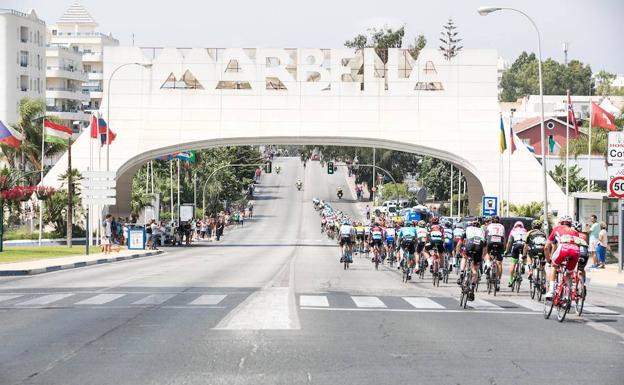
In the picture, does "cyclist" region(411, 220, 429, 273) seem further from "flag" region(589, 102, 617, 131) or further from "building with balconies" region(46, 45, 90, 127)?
"building with balconies" region(46, 45, 90, 127)

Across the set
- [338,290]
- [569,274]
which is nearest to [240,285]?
[338,290]

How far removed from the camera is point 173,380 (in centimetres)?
1070

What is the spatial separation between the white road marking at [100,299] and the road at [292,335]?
0.02 m

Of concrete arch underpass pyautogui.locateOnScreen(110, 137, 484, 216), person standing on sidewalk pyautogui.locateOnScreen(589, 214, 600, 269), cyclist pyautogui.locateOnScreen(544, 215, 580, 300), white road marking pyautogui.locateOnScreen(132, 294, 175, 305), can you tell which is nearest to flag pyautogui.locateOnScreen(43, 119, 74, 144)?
concrete arch underpass pyautogui.locateOnScreen(110, 137, 484, 216)

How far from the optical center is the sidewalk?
30.2 meters

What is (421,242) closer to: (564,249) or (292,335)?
(564,249)

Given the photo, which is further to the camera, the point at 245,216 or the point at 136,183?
the point at 245,216

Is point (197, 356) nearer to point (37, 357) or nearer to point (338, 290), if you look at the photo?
point (37, 357)

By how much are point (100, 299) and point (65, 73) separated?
354 feet

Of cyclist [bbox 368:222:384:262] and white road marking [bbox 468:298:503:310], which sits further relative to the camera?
cyclist [bbox 368:222:384:262]

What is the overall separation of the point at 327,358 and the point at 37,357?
333cm

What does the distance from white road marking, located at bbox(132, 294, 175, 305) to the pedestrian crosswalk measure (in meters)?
2.72

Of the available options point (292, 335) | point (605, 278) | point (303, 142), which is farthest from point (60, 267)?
point (303, 142)

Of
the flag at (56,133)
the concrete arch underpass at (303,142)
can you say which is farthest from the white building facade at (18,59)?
the flag at (56,133)
